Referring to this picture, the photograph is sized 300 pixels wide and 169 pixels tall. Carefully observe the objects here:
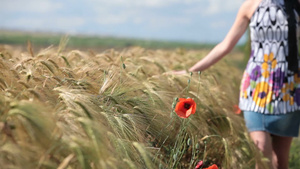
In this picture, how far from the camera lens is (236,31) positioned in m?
2.61

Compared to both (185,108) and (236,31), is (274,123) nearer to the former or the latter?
(236,31)

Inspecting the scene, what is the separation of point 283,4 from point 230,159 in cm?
110

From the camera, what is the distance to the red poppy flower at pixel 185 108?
1892 mm

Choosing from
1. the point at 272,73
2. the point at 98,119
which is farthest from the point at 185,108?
the point at 272,73

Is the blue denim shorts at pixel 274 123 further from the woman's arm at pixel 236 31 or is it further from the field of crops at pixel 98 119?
the woman's arm at pixel 236 31

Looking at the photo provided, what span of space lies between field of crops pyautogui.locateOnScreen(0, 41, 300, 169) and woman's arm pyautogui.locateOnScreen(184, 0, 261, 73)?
20 centimetres

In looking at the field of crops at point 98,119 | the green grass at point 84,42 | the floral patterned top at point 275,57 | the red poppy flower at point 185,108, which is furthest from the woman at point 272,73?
the green grass at point 84,42

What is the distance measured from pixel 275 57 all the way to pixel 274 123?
17.6 inches

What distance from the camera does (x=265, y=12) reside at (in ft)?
8.07

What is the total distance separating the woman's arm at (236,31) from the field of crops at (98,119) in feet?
0.65

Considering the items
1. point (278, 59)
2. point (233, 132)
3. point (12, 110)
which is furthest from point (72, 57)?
point (12, 110)

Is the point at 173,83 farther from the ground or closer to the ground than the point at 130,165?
farther from the ground

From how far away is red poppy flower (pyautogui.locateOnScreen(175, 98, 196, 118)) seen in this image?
1.89 m

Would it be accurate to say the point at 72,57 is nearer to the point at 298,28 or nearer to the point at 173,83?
the point at 173,83
